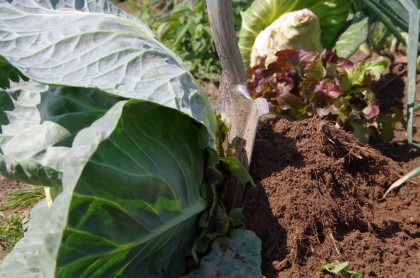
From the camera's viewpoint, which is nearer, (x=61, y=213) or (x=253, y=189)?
(x=61, y=213)

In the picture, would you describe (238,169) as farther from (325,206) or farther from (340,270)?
(340,270)

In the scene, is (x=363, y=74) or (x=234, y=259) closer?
(x=234, y=259)

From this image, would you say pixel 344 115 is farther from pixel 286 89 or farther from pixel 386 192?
pixel 386 192

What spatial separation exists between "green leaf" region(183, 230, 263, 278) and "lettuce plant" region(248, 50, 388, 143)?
0.87 meters

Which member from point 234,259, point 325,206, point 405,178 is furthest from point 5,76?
point 405,178

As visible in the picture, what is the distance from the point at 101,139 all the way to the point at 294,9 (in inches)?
86.6

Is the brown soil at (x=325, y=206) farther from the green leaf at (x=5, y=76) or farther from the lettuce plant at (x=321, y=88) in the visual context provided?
the green leaf at (x=5, y=76)

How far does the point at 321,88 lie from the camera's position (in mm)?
2818

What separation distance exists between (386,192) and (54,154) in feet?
4.54

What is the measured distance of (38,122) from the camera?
2.13m

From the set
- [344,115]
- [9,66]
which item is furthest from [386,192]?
[9,66]

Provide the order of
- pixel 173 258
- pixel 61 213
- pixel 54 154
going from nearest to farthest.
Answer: pixel 61 213
pixel 54 154
pixel 173 258

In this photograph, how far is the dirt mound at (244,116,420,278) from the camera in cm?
218

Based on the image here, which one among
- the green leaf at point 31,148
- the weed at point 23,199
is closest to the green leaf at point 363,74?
the green leaf at point 31,148
